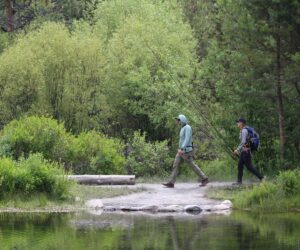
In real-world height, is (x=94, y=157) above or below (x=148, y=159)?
above

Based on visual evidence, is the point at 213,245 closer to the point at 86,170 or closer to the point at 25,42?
the point at 86,170

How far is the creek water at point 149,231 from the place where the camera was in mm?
14891

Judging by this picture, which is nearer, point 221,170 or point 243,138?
point 243,138

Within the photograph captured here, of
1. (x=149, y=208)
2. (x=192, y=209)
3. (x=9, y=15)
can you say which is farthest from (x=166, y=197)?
(x=9, y=15)

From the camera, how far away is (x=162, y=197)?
2191cm

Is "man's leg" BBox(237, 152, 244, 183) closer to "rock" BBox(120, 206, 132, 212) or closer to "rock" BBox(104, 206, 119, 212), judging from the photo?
"rock" BBox(120, 206, 132, 212)

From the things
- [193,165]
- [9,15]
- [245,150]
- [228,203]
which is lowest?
[228,203]

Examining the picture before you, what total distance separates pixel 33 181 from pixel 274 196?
6234 millimetres

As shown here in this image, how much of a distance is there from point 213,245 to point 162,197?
724 centimetres

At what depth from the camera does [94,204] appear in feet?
68.3

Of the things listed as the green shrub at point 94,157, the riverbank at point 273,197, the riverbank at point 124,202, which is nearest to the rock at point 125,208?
the riverbank at point 124,202

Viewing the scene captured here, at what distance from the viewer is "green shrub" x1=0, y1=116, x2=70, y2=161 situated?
26.3 m

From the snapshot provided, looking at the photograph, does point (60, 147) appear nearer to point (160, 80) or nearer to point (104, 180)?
point (104, 180)

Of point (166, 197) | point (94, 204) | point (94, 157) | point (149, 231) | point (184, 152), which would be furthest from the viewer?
point (94, 157)
